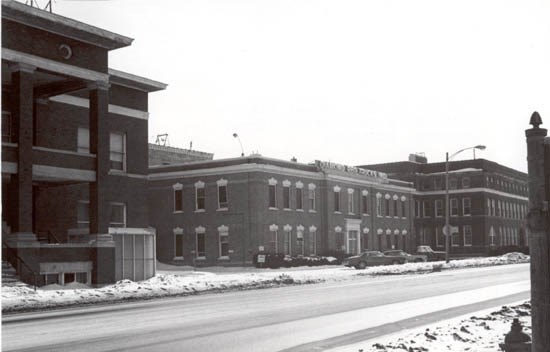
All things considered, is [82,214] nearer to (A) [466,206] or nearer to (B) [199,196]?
(B) [199,196]

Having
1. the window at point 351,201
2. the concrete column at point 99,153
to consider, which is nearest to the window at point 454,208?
the window at point 351,201

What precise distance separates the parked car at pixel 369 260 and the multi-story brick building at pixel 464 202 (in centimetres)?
3719

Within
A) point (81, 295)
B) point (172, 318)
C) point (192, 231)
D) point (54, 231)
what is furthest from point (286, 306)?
point (192, 231)

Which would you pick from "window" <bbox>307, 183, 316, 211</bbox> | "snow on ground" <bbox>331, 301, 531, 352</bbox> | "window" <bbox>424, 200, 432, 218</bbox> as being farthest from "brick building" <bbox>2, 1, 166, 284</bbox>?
"window" <bbox>424, 200, 432, 218</bbox>

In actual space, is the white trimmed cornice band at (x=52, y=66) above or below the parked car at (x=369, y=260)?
above

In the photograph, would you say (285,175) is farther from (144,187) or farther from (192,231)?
(144,187)

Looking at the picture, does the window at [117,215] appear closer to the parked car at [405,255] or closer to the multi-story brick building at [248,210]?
the multi-story brick building at [248,210]

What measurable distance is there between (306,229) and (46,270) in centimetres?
3231

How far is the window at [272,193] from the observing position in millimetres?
52269

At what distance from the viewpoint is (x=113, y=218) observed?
3447cm

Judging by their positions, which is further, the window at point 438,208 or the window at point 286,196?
the window at point 438,208

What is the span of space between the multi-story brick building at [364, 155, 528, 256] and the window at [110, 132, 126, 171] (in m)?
59.5

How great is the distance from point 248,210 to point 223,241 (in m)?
3.26

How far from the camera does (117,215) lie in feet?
Answer: 114
